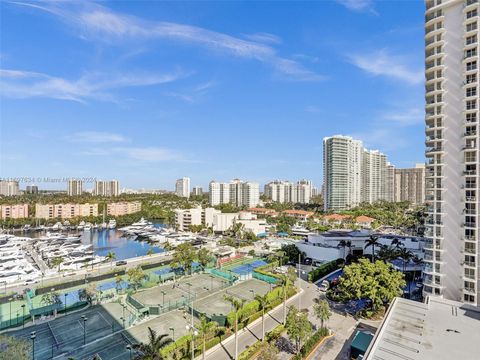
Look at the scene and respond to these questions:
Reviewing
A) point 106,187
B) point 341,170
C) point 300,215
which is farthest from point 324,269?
point 106,187

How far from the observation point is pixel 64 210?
104 meters

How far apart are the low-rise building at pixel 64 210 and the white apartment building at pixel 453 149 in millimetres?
109036

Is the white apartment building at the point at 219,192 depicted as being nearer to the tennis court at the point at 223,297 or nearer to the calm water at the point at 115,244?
the calm water at the point at 115,244

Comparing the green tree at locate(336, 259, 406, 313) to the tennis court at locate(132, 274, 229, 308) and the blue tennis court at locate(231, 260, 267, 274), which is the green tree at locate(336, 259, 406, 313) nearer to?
the tennis court at locate(132, 274, 229, 308)

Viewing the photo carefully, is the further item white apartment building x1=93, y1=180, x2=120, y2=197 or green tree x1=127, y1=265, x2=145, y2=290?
white apartment building x1=93, y1=180, x2=120, y2=197

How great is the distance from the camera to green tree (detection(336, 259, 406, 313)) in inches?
1091

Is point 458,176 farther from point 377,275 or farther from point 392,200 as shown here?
point 392,200

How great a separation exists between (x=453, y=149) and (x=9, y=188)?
188044 mm

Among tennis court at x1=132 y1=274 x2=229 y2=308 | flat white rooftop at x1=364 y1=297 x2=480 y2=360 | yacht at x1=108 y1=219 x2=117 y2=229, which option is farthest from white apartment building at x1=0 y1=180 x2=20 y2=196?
flat white rooftop at x1=364 y1=297 x2=480 y2=360

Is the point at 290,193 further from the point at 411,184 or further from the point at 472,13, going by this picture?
the point at 472,13

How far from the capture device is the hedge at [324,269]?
1586 inches

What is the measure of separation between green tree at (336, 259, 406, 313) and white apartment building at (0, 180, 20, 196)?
177 m

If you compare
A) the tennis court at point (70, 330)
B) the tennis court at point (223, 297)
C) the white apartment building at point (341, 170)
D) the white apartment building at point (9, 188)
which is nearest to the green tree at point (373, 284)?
the tennis court at point (223, 297)

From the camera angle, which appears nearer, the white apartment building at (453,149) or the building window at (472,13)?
the white apartment building at (453,149)
